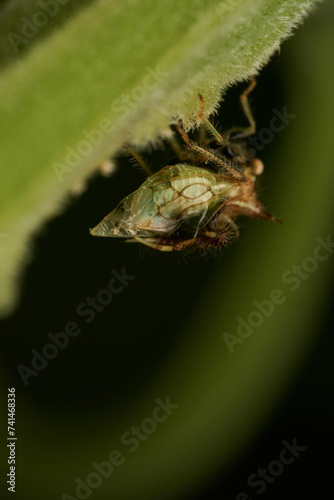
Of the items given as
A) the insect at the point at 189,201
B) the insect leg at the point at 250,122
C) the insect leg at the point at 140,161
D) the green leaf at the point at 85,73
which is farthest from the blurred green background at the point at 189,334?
the green leaf at the point at 85,73

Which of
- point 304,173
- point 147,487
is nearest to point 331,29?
point 304,173

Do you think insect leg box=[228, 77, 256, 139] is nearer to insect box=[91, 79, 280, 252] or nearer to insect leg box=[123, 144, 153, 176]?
insect box=[91, 79, 280, 252]

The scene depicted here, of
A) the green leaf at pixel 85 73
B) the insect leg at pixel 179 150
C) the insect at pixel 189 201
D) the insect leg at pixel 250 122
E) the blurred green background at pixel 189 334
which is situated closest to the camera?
the green leaf at pixel 85 73

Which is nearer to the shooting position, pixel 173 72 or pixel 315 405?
pixel 173 72

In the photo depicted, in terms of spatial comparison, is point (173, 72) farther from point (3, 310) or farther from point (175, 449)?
point (175, 449)

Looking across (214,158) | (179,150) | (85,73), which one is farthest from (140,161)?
(85,73)

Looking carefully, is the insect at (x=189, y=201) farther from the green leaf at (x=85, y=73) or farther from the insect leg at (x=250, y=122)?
the green leaf at (x=85, y=73)
